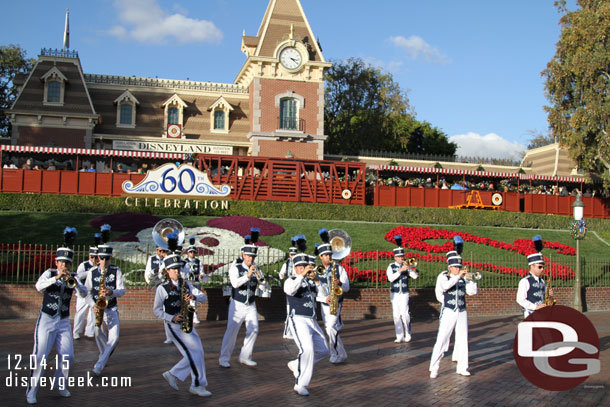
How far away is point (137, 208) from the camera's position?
28906mm

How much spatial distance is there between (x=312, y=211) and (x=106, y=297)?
21.1 metres

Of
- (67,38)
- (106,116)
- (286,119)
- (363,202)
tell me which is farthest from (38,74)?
(363,202)

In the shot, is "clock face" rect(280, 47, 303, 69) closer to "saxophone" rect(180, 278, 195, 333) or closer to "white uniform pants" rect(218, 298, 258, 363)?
"white uniform pants" rect(218, 298, 258, 363)

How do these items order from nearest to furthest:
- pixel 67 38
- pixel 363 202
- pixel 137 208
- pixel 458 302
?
pixel 458 302 → pixel 137 208 → pixel 363 202 → pixel 67 38

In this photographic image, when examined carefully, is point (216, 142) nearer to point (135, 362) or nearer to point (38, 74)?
point (38, 74)

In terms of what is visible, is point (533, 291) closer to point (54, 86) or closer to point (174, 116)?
point (174, 116)

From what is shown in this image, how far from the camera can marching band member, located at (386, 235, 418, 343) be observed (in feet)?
47.9

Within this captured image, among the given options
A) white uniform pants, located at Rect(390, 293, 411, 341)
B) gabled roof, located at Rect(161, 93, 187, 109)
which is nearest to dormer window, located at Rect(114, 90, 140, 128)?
gabled roof, located at Rect(161, 93, 187, 109)

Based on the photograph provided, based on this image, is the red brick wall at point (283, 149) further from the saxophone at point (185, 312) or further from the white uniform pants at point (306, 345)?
the saxophone at point (185, 312)

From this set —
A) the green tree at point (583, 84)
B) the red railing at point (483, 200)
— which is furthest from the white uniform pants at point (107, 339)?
the green tree at point (583, 84)

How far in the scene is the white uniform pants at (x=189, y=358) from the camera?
8.99 metres

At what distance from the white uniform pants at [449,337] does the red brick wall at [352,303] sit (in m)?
7.33

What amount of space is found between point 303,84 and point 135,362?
33.5 m

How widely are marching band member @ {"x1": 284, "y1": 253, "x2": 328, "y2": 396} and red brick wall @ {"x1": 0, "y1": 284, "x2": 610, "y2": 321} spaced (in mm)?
7709
